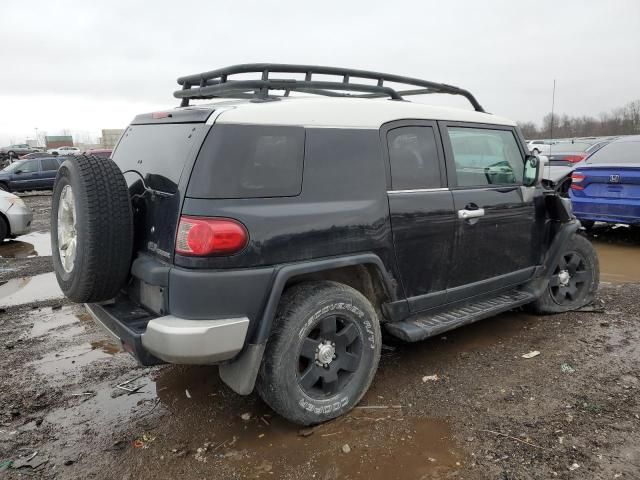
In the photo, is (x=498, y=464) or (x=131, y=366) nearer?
(x=498, y=464)

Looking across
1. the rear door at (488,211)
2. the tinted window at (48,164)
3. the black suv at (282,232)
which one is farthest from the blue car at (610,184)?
the tinted window at (48,164)

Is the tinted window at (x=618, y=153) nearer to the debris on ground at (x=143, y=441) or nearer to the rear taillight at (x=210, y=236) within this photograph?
the rear taillight at (x=210, y=236)

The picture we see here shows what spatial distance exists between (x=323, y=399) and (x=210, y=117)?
5.77 feet

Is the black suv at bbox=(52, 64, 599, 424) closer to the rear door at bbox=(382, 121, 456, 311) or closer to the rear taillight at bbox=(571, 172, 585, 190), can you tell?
the rear door at bbox=(382, 121, 456, 311)

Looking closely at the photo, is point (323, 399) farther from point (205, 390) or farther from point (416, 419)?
A: point (205, 390)

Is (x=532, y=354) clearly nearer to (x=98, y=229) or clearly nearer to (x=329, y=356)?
(x=329, y=356)

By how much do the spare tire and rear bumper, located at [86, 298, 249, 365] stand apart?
0.30 m

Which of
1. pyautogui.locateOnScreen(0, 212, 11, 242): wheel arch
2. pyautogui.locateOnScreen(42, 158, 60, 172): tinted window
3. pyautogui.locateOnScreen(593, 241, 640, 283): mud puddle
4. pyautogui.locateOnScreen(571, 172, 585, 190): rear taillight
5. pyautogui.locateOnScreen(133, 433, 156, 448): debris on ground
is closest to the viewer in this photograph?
pyautogui.locateOnScreen(133, 433, 156, 448): debris on ground

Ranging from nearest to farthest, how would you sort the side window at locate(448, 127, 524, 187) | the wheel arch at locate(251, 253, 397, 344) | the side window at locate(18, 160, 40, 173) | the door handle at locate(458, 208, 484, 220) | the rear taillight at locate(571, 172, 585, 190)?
the wheel arch at locate(251, 253, 397, 344), the door handle at locate(458, 208, 484, 220), the side window at locate(448, 127, 524, 187), the rear taillight at locate(571, 172, 585, 190), the side window at locate(18, 160, 40, 173)

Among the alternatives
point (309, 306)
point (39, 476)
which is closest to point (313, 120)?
point (309, 306)

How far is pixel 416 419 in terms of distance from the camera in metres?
3.05

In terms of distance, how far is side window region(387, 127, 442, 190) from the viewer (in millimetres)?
3301

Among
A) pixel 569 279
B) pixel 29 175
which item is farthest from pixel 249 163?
pixel 29 175

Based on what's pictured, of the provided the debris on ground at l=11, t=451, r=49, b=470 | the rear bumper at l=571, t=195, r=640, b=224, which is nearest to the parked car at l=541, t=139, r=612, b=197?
Answer: the rear bumper at l=571, t=195, r=640, b=224
